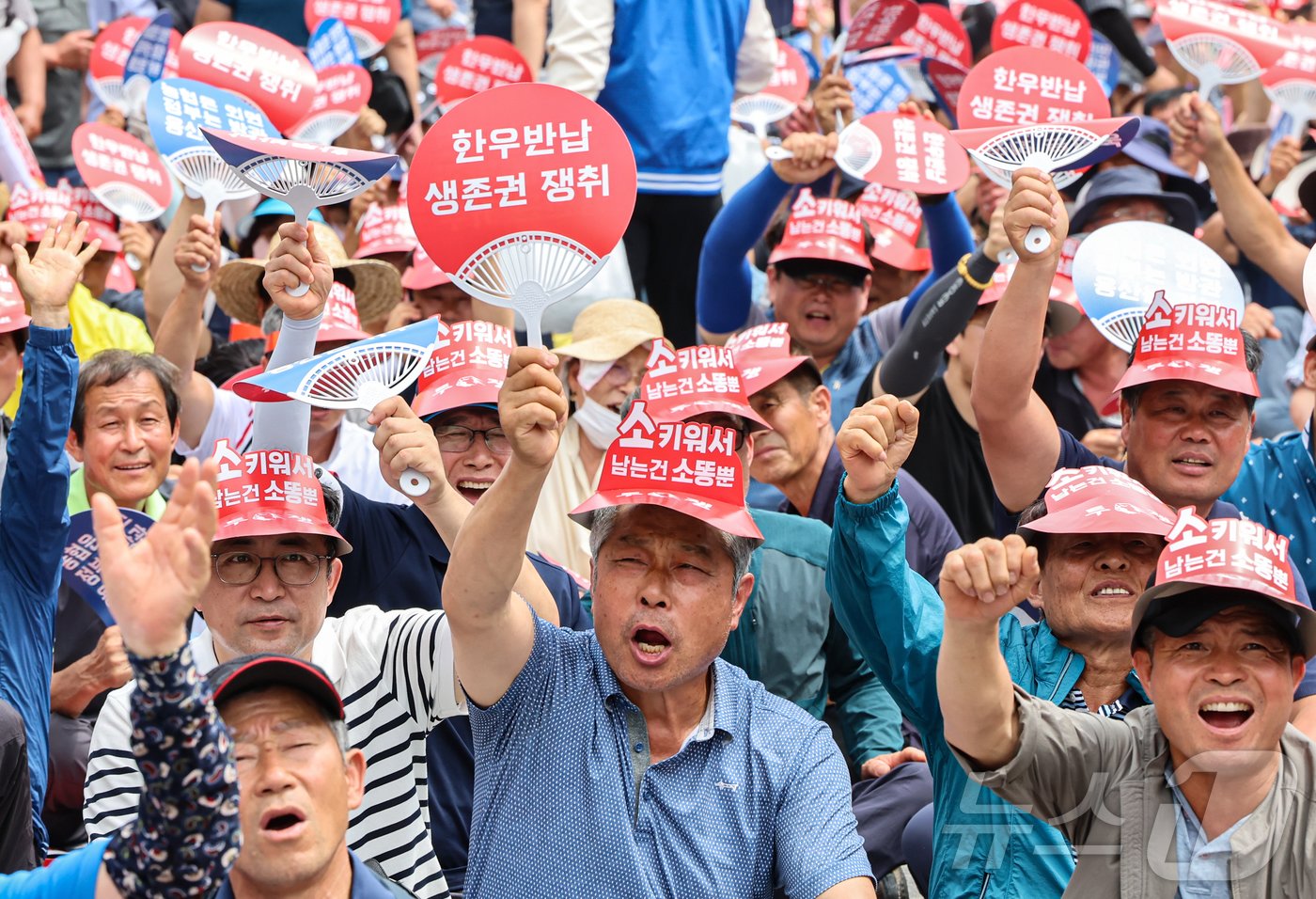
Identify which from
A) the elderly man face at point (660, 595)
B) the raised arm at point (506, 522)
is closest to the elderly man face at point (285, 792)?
the raised arm at point (506, 522)

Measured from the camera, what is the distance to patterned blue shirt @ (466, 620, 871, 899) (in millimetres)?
3338

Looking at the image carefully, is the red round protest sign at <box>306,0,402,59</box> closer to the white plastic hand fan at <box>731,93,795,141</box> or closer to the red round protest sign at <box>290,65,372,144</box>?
the red round protest sign at <box>290,65,372,144</box>

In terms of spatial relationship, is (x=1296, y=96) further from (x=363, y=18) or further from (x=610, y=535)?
(x=610, y=535)

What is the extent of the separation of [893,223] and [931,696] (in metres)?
3.92

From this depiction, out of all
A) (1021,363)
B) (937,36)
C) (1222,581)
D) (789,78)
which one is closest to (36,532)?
(1021,363)

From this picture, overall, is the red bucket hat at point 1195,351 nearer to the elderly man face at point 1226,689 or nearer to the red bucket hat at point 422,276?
the elderly man face at point 1226,689

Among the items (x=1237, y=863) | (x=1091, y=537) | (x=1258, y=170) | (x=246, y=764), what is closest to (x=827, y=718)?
(x=1091, y=537)

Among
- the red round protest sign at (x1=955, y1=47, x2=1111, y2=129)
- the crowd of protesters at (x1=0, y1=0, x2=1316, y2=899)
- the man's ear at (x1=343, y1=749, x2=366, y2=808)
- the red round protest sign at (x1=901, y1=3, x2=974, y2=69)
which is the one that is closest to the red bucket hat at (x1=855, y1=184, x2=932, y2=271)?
the crowd of protesters at (x1=0, y1=0, x2=1316, y2=899)

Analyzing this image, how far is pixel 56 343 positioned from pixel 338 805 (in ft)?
6.30

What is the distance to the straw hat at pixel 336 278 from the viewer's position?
6469mm

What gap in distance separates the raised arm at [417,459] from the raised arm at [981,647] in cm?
95

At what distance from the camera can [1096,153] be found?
4957mm

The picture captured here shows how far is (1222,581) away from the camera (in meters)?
3.15

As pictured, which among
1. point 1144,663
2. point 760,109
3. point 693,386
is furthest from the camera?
point 760,109
